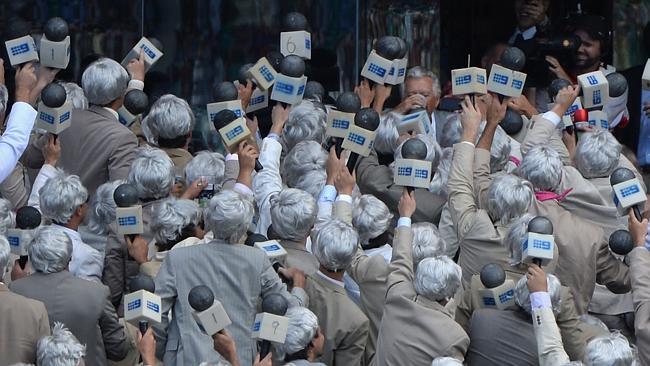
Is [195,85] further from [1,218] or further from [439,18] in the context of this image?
[1,218]

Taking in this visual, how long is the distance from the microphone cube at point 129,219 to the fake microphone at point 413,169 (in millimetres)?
1196

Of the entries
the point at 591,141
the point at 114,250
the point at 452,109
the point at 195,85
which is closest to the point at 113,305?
the point at 114,250

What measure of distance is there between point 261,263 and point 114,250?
0.98 m

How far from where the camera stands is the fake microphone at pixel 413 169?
9344 millimetres

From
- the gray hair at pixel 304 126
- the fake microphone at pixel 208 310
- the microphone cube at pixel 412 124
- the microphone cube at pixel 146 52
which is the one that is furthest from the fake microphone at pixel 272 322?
the microphone cube at pixel 146 52

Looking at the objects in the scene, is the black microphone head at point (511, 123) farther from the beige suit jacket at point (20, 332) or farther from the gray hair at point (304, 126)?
the beige suit jacket at point (20, 332)

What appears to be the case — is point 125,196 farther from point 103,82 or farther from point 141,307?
point 103,82

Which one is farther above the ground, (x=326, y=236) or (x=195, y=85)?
(x=326, y=236)

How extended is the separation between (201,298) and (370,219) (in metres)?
1.57

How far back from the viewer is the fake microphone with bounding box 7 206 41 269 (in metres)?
9.15

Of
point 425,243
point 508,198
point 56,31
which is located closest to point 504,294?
point 425,243

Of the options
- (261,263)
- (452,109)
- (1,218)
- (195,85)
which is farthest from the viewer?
(195,85)

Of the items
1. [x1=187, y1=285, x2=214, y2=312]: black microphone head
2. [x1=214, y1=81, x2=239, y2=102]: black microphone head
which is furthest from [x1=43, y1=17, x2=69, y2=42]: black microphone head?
[x1=187, y1=285, x2=214, y2=312]: black microphone head

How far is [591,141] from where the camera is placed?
389 inches
